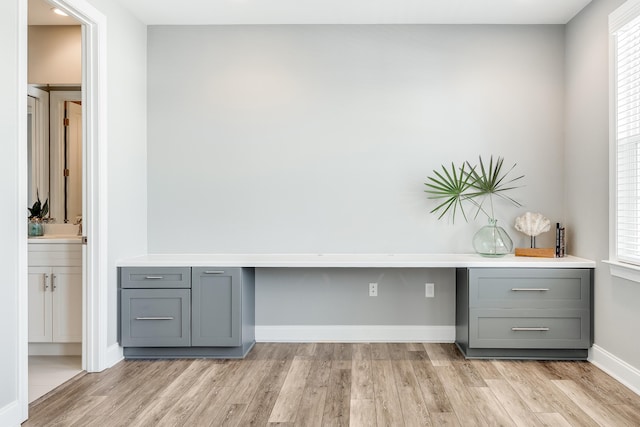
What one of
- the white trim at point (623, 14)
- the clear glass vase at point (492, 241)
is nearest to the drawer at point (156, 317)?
the clear glass vase at point (492, 241)

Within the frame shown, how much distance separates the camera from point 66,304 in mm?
3645

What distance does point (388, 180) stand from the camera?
417 centimetres

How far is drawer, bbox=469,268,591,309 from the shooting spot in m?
3.60

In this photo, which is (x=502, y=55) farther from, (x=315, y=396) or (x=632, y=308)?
(x=315, y=396)

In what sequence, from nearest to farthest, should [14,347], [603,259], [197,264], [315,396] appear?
1. [14,347]
2. [315,396]
3. [603,259]
4. [197,264]

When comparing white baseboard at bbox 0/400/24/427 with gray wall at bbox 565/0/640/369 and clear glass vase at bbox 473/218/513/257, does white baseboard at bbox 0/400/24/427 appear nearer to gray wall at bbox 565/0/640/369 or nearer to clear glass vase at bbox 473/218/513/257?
clear glass vase at bbox 473/218/513/257

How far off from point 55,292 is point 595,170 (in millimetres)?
3988

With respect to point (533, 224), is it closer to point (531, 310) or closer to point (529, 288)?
point (529, 288)

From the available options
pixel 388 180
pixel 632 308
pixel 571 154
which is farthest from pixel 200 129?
pixel 632 308

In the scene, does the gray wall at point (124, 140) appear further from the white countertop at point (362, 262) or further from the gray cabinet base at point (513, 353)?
the gray cabinet base at point (513, 353)

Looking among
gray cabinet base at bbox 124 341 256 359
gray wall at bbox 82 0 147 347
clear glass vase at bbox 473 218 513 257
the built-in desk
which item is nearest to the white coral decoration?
clear glass vase at bbox 473 218 513 257

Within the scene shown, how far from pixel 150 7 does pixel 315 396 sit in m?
3.07

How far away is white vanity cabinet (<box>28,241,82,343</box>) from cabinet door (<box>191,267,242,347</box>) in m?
0.84

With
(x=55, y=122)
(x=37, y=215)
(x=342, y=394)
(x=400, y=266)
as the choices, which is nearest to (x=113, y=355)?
(x=37, y=215)
